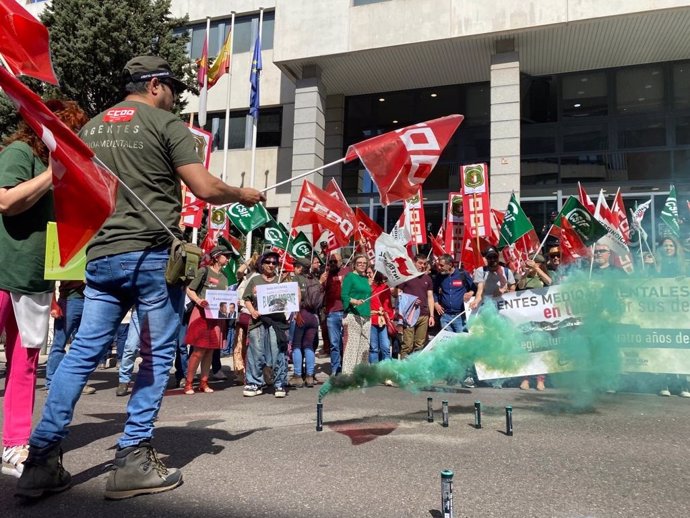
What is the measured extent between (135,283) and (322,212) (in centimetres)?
699

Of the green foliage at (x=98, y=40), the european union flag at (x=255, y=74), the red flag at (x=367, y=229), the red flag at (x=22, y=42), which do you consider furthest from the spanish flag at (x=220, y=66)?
the red flag at (x=22, y=42)

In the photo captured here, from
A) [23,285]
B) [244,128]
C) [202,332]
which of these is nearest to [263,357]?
[202,332]

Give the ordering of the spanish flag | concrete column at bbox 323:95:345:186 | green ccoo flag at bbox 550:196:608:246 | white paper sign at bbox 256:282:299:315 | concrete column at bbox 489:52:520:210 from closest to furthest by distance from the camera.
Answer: white paper sign at bbox 256:282:299:315 < green ccoo flag at bbox 550:196:608:246 < concrete column at bbox 489:52:520:210 < the spanish flag < concrete column at bbox 323:95:345:186

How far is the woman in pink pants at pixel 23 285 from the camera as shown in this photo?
10.4 ft

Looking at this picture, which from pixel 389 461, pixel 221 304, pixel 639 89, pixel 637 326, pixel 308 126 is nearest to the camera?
pixel 389 461

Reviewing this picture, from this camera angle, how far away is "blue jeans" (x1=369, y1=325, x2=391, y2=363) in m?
8.50

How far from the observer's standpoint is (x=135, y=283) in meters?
2.95

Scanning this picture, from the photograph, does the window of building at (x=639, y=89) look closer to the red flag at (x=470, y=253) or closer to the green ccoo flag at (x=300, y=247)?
the red flag at (x=470, y=253)

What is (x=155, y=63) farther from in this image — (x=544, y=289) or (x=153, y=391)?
(x=544, y=289)

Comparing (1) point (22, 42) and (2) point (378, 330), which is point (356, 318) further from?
(1) point (22, 42)

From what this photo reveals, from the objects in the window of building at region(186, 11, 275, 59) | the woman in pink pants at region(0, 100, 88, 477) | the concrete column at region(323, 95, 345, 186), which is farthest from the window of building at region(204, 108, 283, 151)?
the woman in pink pants at region(0, 100, 88, 477)

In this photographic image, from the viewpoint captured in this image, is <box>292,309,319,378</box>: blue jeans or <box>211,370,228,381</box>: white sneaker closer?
<box>292,309,319,378</box>: blue jeans

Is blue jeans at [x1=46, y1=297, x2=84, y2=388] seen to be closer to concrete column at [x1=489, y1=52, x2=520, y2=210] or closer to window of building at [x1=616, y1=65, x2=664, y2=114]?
concrete column at [x1=489, y1=52, x2=520, y2=210]

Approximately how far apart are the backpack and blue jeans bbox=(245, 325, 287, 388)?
1.14 metres
